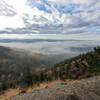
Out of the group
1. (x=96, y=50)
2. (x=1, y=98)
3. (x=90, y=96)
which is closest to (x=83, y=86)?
(x=90, y=96)

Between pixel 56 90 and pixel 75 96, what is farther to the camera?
pixel 56 90

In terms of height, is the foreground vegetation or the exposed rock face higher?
the exposed rock face

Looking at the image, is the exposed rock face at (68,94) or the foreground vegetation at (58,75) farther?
the foreground vegetation at (58,75)

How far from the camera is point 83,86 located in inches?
957

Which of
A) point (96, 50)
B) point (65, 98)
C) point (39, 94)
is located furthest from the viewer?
point (96, 50)

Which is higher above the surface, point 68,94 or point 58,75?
point 68,94

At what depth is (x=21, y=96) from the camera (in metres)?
22.2

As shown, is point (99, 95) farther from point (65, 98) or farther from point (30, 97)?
point (30, 97)

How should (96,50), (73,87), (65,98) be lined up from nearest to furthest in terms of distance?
(65,98) < (73,87) < (96,50)

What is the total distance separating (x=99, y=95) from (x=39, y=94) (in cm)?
408

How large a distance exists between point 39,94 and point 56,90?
139 centimetres

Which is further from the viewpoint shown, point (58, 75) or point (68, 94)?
point (58, 75)

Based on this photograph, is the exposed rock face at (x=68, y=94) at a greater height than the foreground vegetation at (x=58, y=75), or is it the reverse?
the exposed rock face at (x=68, y=94)

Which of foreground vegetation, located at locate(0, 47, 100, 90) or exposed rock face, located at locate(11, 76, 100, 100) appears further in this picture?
foreground vegetation, located at locate(0, 47, 100, 90)
